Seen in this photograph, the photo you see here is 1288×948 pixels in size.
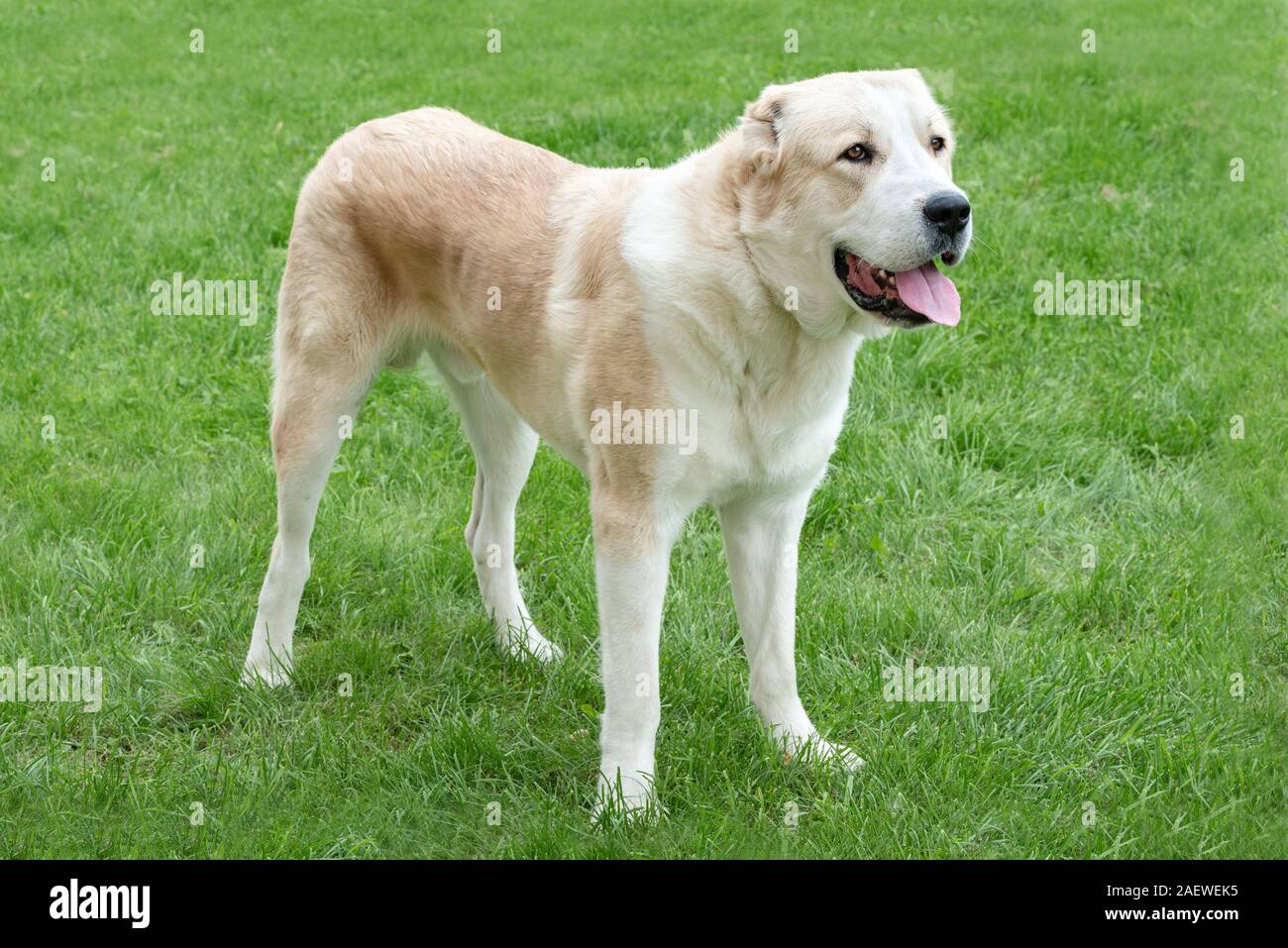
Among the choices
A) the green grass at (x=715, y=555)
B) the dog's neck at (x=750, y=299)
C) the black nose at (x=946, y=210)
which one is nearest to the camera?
the black nose at (x=946, y=210)

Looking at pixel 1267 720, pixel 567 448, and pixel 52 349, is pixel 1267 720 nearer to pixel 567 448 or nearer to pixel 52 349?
pixel 567 448

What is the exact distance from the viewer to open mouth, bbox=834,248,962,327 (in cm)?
333

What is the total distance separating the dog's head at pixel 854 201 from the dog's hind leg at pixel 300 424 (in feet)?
4.60

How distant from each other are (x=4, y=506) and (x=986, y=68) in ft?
23.5

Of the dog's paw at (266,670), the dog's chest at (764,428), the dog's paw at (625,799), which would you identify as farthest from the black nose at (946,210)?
the dog's paw at (266,670)

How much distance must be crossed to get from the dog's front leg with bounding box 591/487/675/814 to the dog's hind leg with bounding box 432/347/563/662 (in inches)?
33.6

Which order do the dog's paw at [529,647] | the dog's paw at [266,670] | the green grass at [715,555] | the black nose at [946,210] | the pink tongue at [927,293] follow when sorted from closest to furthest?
the black nose at [946,210] → the pink tongue at [927,293] → the green grass at [715,555] → the dog's paw at [266,670] → the dog's paw at [529,647]

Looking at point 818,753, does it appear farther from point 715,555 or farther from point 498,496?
point 498,496

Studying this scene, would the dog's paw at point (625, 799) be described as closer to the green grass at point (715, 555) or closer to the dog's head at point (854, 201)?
the green grass at point (715, 555)

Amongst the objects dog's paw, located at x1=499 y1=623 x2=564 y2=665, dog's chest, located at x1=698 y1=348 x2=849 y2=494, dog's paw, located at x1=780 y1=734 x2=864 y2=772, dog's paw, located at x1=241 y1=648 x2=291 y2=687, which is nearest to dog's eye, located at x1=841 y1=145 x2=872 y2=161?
dog's chest, located at x1=698 y1=348 x2=849 y2=494

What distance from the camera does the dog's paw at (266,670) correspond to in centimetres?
434

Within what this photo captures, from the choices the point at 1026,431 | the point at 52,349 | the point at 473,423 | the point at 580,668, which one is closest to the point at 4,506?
the point at 52,349

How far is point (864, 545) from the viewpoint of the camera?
5051mm

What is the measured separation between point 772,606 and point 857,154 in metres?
1.32
